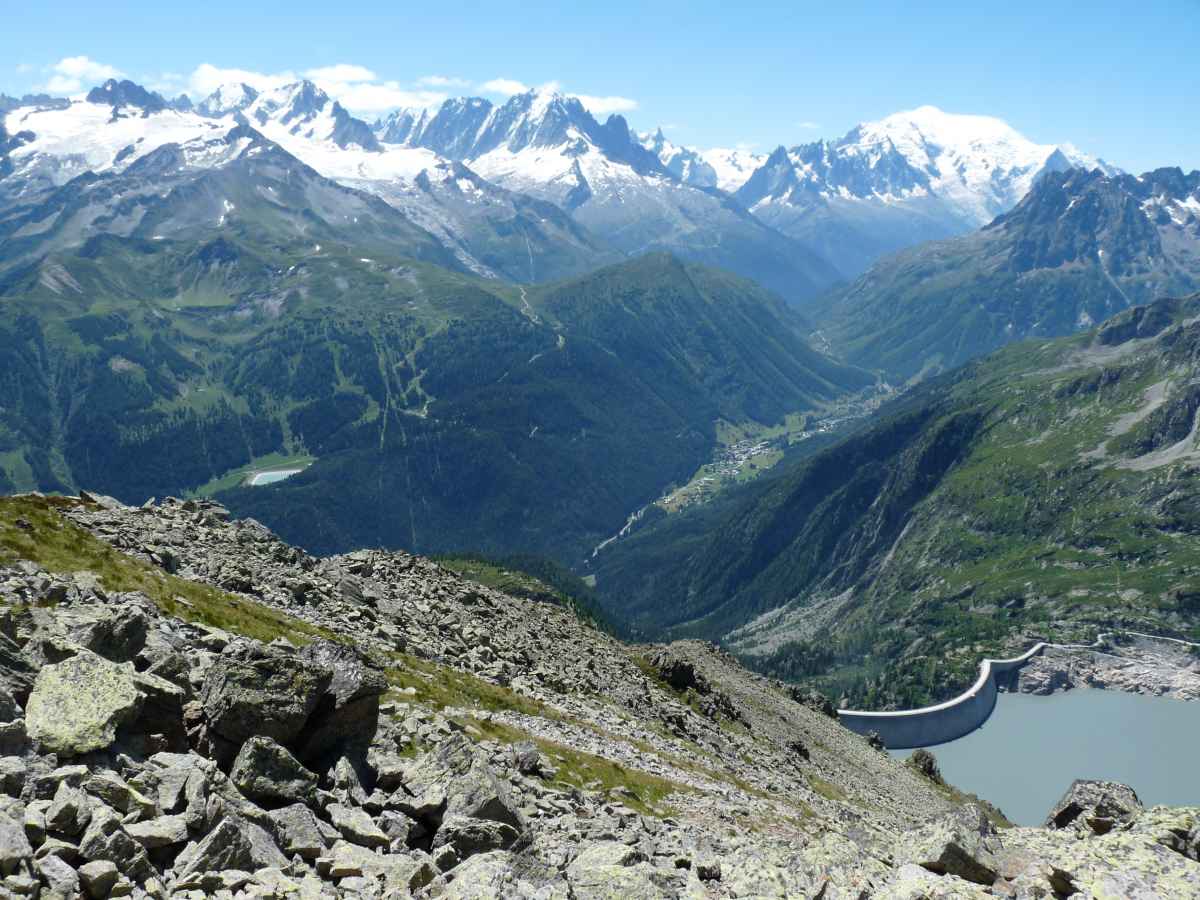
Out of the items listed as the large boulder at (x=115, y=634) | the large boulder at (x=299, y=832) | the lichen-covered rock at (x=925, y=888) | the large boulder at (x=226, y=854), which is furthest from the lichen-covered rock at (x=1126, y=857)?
the large boulder at (x=115, y=634)

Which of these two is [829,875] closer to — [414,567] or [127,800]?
[127,800]

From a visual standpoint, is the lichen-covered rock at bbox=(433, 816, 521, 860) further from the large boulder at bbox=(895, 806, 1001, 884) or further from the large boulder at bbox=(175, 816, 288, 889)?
the large boulder at bbox=(895, 806, 1001, 884)

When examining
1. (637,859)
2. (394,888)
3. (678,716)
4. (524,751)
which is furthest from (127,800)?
(678,716)

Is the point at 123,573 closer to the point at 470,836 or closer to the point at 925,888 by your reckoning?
the point at 470,836

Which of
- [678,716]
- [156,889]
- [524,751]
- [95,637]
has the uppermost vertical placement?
[95,637]

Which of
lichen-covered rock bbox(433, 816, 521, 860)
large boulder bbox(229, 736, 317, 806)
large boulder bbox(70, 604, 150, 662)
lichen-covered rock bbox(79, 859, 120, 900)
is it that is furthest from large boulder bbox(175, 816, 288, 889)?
large boulder bbox(70, 604, 150, 662)
